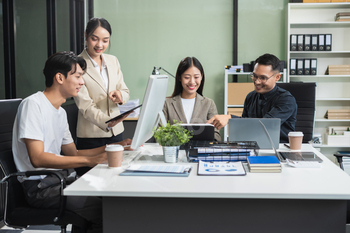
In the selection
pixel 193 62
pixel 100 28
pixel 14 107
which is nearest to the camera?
pixel 14 107

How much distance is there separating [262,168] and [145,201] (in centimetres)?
52

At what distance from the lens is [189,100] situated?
2.64m

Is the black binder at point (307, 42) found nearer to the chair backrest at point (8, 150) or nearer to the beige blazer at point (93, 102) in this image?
the beige blazer at point (93, 102)

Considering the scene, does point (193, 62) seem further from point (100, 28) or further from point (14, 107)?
point (14, 107)

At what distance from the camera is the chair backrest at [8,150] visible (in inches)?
67.1

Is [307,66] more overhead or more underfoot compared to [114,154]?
more overhead

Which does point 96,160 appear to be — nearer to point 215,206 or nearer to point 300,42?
point 215,206

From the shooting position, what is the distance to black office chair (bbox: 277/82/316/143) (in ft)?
9.38

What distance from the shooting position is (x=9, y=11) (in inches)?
122

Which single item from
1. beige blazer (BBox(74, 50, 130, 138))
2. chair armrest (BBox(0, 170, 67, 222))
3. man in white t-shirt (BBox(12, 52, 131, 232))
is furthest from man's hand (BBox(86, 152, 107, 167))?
beige blazer (BBox(74, 50, 130, 138))

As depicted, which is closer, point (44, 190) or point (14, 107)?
point (44, 190)

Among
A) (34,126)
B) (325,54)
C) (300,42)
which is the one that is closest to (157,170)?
(34,126)

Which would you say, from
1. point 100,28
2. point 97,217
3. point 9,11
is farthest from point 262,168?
point 9,11

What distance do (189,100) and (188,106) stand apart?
0.16ft
